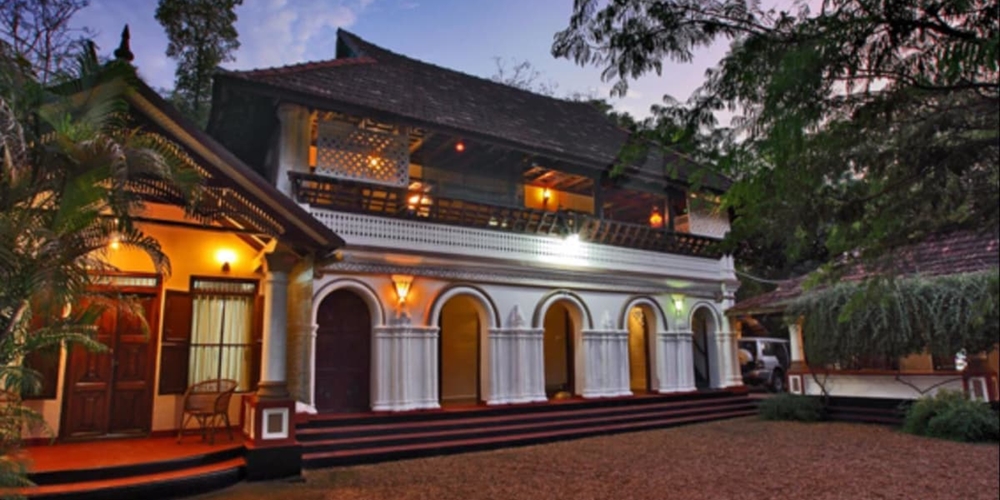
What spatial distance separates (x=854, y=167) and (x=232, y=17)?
2357cm

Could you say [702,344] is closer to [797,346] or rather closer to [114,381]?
[797,346]

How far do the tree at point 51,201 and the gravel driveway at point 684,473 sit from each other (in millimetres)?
2824

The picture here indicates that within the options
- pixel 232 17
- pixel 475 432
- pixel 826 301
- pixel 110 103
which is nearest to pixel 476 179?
pixel 475 432

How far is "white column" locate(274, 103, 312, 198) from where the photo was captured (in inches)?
432

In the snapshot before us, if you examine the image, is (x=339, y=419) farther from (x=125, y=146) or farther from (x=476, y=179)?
(x=476, y=179)

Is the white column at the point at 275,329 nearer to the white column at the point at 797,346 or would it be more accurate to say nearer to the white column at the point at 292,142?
the white column at the point at 292,142

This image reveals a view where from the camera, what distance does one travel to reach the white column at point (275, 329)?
879 centimetres

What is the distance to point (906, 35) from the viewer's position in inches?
140

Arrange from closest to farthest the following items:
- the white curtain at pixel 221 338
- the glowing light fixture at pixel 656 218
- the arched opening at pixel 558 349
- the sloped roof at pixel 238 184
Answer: the sloped roof at pixel 238 184
the white curtain at pixel 221 338
the arched opening at pixel 558 349
the glowing light fixture at pixel 656 218

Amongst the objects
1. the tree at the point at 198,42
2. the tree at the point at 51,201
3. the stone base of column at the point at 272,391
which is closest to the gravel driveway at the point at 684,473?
the stone base of column at the point at 272,391

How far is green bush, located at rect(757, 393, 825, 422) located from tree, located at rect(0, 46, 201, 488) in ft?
44.6

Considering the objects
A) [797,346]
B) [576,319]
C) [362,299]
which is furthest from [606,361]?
[362,299]

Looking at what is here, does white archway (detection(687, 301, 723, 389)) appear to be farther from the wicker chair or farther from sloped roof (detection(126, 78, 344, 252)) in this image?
the wicker chair

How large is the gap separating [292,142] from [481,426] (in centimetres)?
602
